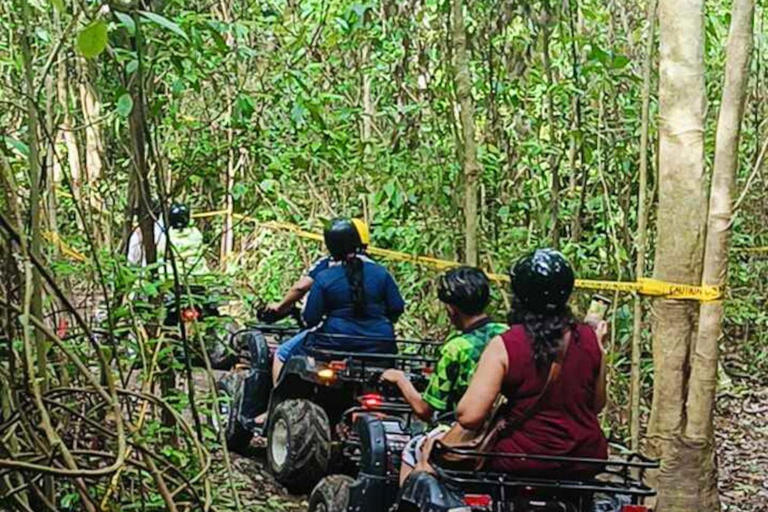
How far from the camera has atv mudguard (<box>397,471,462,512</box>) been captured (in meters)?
4.18

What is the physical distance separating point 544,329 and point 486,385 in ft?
1.00

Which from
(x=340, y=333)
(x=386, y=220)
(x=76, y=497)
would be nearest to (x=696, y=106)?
(x=340, y=333)

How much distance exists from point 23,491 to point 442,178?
549 cm

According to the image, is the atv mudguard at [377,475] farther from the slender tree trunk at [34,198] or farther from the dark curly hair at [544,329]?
the slender tree trunk at [34,198]

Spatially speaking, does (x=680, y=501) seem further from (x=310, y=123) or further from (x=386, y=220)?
(x=386, y=220)

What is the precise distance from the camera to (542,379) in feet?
13.6

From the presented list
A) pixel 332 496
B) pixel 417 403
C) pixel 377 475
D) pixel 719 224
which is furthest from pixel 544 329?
pixel 332 496

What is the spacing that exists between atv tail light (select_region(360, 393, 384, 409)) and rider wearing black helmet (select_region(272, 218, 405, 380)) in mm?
802

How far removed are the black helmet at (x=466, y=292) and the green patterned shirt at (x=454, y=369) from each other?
137mm

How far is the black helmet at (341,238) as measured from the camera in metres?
6.96

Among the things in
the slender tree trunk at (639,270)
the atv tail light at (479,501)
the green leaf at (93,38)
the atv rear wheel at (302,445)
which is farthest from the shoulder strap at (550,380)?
the atv rear wheel at (302,445)

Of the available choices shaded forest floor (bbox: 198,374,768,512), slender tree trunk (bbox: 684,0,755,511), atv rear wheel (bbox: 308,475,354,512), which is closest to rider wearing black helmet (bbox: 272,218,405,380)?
shaded forest floor (bbox: 198,374,768,512)

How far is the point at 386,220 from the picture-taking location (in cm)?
1010

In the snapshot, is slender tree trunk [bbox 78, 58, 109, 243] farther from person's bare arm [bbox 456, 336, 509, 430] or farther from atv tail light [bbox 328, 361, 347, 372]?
person's bare arm [bbox 456, 336, 509, 430]
